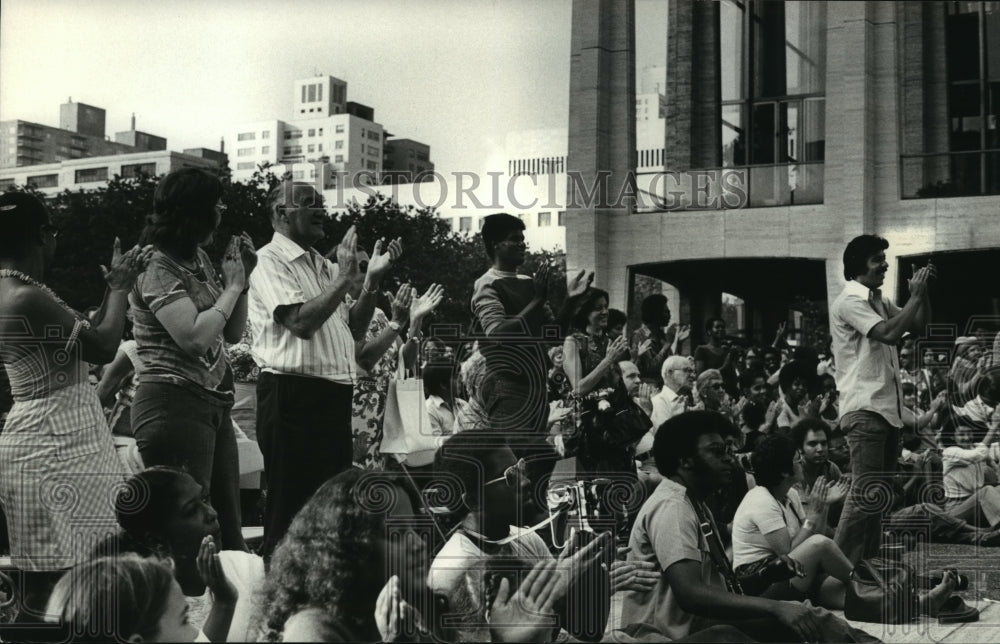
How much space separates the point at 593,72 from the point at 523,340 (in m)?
9.87

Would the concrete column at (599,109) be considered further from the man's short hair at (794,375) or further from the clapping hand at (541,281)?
the clapping hand at (541,281)

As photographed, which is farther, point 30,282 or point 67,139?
point 67,139

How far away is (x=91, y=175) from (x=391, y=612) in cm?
1545

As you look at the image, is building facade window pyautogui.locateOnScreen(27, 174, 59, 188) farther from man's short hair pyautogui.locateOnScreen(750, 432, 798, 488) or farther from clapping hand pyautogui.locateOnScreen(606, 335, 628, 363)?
man's short hair pyautogui.locateOnScreen(750, 432, 798, 488)

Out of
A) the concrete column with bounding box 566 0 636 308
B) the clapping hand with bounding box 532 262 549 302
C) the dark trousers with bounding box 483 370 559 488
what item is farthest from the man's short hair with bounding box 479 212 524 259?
the concrete column with bounding box 566 0 636 308

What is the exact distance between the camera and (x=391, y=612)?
3.19 metres

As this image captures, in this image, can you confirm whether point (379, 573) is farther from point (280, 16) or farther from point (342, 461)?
point (280, 16)

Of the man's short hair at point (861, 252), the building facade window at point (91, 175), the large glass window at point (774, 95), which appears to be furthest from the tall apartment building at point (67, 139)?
the large glass window at point (774, 95)

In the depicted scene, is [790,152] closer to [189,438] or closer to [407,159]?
[407,159]

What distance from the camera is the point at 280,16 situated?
25.0 feet

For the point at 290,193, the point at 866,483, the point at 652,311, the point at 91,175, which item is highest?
Result: the point at 91,175

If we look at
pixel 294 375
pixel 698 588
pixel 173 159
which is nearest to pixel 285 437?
pixel 294 375

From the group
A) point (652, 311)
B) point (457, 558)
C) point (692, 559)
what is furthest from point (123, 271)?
point (652, 311)

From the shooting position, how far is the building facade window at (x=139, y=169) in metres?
15.6
